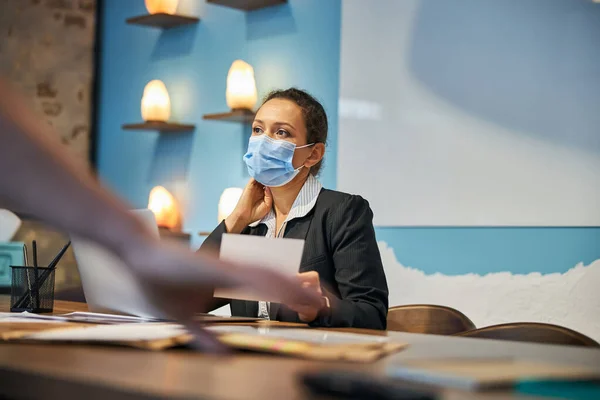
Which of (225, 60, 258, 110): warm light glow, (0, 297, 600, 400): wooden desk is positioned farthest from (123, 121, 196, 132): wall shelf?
(0, 297, 600, 400): wooden desk

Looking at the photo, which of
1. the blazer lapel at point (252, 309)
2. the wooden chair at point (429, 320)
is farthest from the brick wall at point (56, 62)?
the wooden chair at point (429, 320)

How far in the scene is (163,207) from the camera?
4316 mm

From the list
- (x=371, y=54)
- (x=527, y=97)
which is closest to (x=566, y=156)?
(x=527, y=97)

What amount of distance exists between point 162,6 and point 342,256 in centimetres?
252

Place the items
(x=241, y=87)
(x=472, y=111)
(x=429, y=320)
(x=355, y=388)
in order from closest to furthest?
(x=355, y=388) → (x=429, y=320) → (x=472, y=111) → (x=241, y=87)

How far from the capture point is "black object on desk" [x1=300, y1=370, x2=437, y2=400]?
72cm

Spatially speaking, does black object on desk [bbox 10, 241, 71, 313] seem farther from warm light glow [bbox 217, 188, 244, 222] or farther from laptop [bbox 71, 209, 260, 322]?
warm light glow [bbox 217, 188, 244, 222]

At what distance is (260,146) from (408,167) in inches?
43.7

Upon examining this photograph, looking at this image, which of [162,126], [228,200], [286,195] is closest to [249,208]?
[286,195]

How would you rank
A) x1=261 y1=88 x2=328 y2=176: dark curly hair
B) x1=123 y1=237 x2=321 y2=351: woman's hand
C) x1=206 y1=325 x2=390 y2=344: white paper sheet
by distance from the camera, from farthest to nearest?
x1=261 y1=88 x2=328 y2=176: dark curly hair → x1=206 y1=325 x2=390 y2=344: white paper sheet → x1=123 y1=237 x2=321 y2=351: woman's hand

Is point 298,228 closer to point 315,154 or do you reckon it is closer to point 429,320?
point 315,154

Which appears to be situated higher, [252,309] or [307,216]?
[307,216]

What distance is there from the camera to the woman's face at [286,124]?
2600 mm

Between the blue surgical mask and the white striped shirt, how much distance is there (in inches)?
3.0
